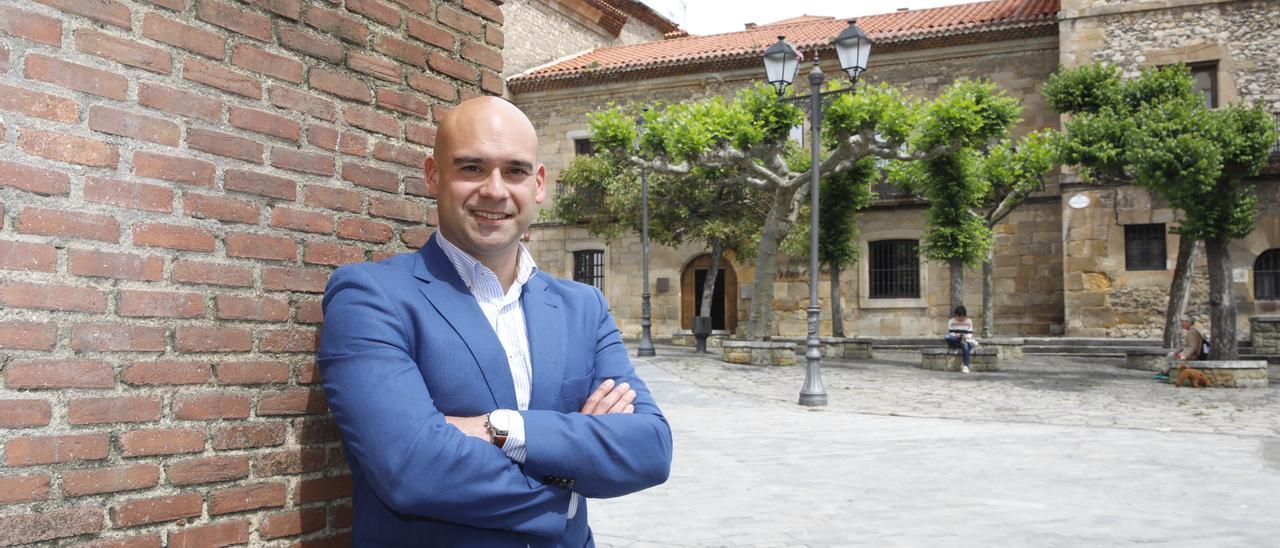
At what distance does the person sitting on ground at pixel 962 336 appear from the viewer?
17.9 m

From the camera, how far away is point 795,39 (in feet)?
92.3

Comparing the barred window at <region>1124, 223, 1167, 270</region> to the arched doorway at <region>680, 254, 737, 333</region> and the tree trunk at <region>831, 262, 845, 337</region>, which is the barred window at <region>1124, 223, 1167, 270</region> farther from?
the arched doorway at <region>680, 254, 737, 333</region>

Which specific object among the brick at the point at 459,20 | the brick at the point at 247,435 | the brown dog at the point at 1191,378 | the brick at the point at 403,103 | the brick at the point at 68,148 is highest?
the brick at the point at 459,20

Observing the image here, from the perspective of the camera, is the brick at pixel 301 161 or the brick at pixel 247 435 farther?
the brick at pixel 301 161

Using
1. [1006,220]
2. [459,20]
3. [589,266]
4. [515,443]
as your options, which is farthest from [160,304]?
[589,266]

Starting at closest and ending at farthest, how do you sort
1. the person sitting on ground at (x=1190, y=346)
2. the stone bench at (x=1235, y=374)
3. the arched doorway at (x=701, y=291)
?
the stone bench at (x=1235, y=374) < the person sitting on ground at (x=1190, y=346) < the arched doorway at (x=701, y=291)

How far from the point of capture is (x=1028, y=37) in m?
24.3

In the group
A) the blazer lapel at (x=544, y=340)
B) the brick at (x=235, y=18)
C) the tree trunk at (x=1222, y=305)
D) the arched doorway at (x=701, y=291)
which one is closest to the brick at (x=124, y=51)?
the brick at (x=235, y=18)

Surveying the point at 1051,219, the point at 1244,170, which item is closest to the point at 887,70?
the point at 1051,219

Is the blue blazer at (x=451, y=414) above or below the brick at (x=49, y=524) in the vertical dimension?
above

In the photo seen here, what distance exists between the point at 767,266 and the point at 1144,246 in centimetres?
997

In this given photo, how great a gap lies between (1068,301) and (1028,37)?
6.77m

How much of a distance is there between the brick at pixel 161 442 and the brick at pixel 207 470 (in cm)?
3

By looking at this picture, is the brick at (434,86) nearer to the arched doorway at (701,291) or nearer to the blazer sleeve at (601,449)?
the blazer sleeve at (601,449)
